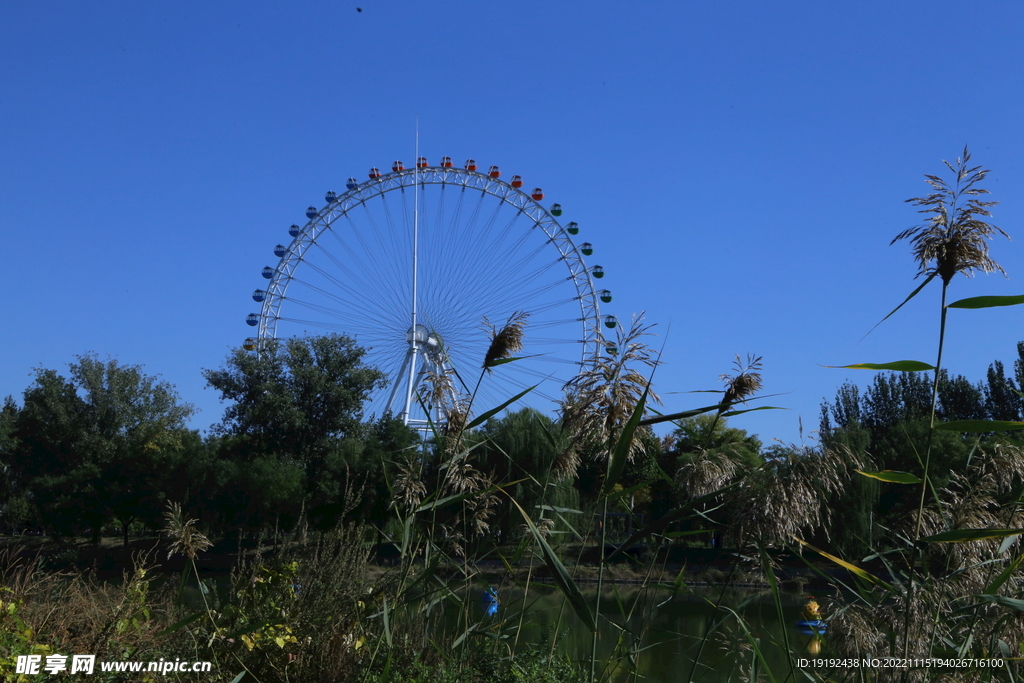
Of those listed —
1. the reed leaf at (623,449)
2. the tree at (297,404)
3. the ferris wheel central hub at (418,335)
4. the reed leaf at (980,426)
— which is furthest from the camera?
the tree at (297,404)

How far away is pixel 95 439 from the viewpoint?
1780 inches

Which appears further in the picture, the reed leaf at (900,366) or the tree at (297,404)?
the tree at (297,404)

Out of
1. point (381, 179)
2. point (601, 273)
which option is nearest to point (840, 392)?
point (601, 273)

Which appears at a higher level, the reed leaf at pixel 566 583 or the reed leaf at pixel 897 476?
the reed leaf at pixel 897 476

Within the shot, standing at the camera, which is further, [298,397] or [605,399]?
[298,397]

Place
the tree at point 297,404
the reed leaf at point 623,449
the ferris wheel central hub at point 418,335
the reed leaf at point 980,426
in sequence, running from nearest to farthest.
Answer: the reed leaf at point 980,426 < the reed leaf at point 623,449 < the ferris wheel central hub at point 418,335 < the tree at point 297,404

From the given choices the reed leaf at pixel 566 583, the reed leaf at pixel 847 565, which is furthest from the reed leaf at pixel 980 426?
the reed leaf at pixel 566 583

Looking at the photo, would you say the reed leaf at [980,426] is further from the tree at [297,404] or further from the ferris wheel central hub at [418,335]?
the tree at [297,404]

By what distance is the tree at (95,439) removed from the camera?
36094 mm

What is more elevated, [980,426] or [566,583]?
[980,426]

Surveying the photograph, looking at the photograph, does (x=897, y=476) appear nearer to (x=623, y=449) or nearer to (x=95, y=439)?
(x=623, y=449)

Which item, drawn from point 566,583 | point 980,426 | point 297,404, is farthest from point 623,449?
point 297,404

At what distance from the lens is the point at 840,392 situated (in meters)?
52.9

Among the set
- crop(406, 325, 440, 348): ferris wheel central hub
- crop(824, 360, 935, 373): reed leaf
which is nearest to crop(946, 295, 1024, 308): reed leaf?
crop(824, 360, 935, 373): reed leaf
